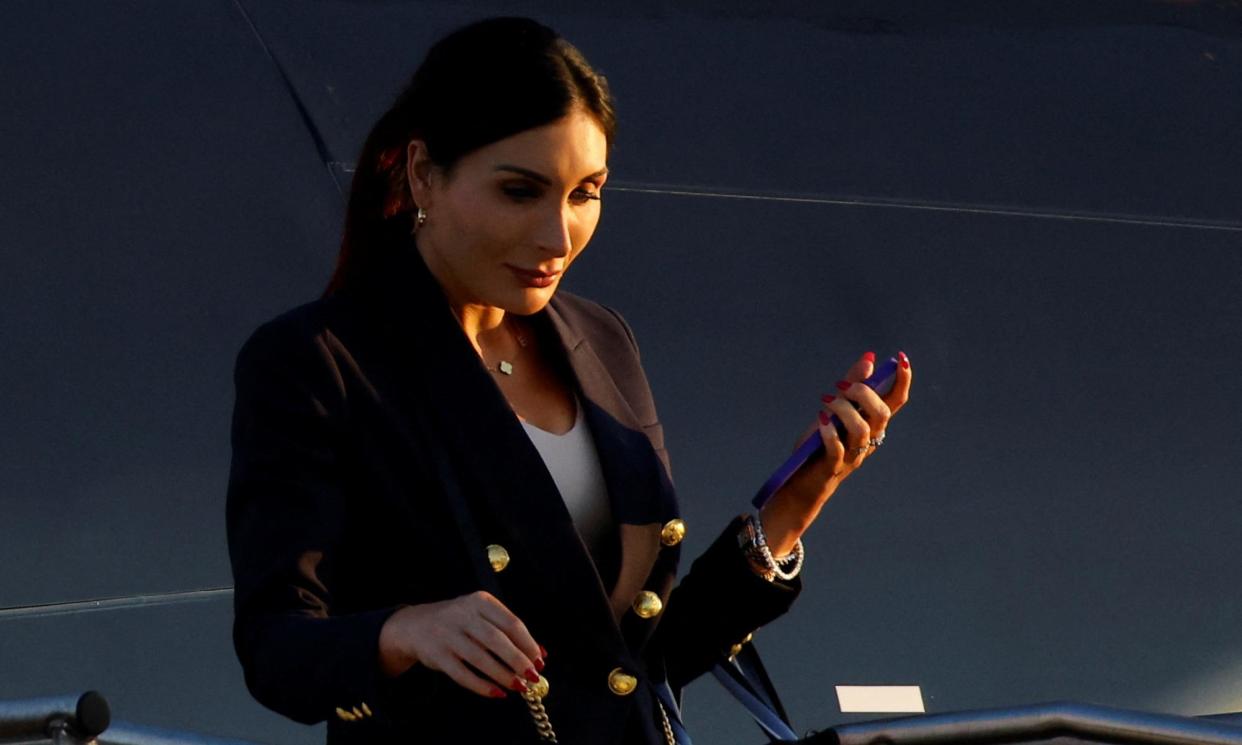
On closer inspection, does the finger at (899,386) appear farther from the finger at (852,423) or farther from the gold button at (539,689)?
the gold button at (539,689)

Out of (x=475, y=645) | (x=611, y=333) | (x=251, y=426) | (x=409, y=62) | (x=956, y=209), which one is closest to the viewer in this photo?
(x=475, y=645)

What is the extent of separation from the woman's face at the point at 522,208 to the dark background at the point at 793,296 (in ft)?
4.15

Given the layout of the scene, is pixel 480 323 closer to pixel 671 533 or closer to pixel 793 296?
pixel 671 533

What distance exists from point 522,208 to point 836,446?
0.94 ft

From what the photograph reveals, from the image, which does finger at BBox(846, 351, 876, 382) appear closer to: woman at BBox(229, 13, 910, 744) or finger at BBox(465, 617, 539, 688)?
woman at BBox(229, 13, 910, 744)

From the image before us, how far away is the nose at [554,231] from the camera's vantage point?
1.46 metres

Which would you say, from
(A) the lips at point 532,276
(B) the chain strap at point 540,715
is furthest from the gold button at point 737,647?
(A) the lips at point 532,276

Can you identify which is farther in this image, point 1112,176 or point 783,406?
point 1112,176

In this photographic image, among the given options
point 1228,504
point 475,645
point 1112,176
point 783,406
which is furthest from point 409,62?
point 475,645

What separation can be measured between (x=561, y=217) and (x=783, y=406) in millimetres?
1671

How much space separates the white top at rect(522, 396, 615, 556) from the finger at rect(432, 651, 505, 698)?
0.26m

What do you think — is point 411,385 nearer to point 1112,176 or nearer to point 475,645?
point 475,645

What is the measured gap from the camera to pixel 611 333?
168cm

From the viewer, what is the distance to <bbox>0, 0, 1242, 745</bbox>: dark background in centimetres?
272
